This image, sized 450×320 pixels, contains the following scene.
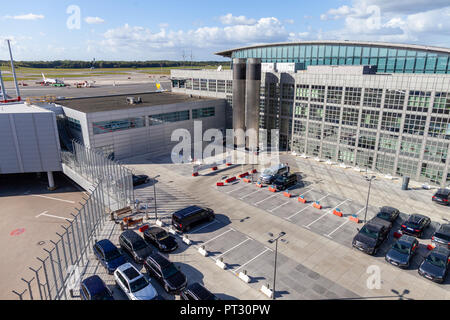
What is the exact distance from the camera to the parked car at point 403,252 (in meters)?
23.2

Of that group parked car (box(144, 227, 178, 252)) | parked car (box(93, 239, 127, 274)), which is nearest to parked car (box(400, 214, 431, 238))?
parked car (box(144, 227, 178, 252))

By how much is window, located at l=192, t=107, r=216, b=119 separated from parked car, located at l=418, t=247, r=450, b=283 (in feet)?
147

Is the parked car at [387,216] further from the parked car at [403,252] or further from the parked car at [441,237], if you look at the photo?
the parked car at [441,237]

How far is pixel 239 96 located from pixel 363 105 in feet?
68.2

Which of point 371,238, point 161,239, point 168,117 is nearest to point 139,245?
point 161,239

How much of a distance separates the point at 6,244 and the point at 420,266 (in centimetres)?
3876

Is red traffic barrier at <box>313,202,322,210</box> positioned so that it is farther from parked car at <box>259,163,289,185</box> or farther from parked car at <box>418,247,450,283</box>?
parked car at <box>418,247,450,283</box>

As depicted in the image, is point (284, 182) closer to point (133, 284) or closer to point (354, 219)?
point (354, 219)

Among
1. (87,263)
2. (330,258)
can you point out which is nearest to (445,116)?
(330,258)

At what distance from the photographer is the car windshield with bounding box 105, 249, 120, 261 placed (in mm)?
23539

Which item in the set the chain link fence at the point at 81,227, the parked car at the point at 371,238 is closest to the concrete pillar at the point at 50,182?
the chain link fence at the point at 81,227

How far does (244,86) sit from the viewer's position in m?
52.9

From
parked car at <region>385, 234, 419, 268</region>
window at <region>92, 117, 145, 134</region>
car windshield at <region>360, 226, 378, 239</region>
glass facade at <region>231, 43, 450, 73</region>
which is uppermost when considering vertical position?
glass facade at <region>231, 43, 450, 73</region>
